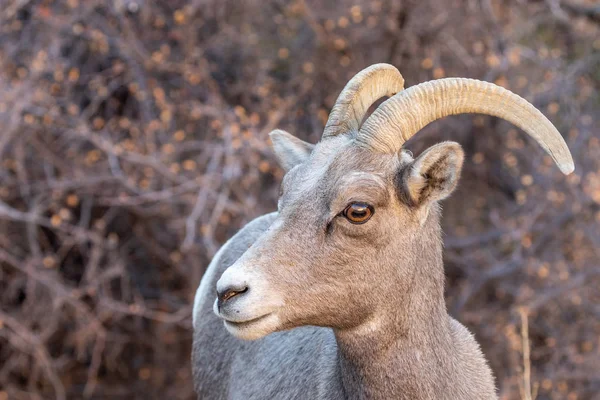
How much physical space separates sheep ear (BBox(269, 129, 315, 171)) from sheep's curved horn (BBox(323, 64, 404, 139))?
0.23m

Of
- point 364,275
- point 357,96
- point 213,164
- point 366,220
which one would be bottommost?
point 213,164

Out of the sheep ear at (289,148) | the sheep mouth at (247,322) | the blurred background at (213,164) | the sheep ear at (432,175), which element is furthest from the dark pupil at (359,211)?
the blurred background at (213,164)

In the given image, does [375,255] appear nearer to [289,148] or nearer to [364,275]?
[364,275]

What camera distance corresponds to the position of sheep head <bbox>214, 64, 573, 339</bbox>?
3.05 metres

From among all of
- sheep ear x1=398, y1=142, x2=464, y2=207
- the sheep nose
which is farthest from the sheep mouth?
sheep ear x1=398, y1=142, x2=464, y2=207

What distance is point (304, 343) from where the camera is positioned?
12.9 ft

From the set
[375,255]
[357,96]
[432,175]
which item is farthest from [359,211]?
[357,96]

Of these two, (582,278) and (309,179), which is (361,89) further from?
(582,278)

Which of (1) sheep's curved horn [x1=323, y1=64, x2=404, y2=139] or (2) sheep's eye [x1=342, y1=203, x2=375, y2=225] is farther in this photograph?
(1) sheep's curved horn [x1=323, y1=64, x2=404, y2=139]

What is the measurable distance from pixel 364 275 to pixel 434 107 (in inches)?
27.7

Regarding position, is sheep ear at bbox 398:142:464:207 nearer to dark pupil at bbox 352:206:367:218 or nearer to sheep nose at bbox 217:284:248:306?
dark pupil at bbox 352:206:367:218

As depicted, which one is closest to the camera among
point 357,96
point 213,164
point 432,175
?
point 432,175

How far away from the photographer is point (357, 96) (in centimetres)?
364

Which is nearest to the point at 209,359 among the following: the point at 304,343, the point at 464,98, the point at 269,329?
the point at 304,343
